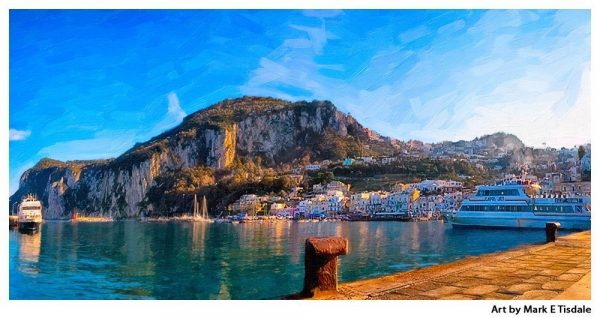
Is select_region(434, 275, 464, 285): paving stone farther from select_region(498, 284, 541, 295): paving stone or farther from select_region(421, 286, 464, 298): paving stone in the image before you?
select_region(498, 284, 541, 295): paving stone

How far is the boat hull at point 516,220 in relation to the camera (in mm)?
20688

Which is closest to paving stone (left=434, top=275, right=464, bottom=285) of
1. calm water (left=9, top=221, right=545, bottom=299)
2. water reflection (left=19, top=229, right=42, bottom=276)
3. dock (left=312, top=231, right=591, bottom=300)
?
dock (left=312, top=231, right=591, bottom=300)

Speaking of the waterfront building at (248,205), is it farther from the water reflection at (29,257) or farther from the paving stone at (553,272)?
the paving stone at (553,272)

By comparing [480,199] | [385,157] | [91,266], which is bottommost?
[91,266]

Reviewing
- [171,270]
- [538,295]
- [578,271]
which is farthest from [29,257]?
[538,295]

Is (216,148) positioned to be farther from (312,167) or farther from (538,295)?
(538,295)

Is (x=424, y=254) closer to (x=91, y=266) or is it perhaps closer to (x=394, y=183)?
(x=91, y=266)

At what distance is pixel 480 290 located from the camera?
3.25 metres

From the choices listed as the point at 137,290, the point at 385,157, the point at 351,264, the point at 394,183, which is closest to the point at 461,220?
the point at 385,157

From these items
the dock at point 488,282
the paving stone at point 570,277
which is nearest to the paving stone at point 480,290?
the dock at point 488,282

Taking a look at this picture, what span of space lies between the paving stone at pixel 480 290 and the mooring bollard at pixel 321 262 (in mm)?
Result: 934

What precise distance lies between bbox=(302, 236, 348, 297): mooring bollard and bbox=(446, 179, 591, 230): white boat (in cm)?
2098

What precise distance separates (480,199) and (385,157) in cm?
743
